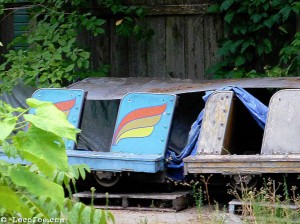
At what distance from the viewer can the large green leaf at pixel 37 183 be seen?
252 cm

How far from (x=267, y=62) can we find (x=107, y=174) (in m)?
3.38

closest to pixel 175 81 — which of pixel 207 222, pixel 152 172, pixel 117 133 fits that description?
pixel 117 133

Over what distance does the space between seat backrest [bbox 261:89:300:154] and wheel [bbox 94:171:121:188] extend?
1.36m

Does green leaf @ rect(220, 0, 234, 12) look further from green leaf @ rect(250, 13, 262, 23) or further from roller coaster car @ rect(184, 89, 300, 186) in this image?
roller coaster car @ rect(184, 89, 300, 186)

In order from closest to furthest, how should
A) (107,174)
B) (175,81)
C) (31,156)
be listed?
(31,156)
(107,174)
(175,81)

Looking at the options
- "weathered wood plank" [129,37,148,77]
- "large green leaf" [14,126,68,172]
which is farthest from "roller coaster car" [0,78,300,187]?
"large green leaf" [14,126,68,172]

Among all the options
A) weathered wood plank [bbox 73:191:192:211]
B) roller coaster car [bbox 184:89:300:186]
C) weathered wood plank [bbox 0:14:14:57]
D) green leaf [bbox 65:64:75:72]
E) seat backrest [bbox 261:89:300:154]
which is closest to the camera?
roller coaster car [bbox 184:89:300:186]

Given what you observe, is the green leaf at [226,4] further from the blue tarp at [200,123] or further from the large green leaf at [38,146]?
the large green leaf at [38,146]

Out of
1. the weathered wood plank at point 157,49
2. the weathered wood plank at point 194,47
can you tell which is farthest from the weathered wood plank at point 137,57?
the weathered wood plank at point 194,47

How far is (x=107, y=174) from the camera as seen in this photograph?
6.59 metres

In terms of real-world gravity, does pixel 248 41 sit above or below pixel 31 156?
below

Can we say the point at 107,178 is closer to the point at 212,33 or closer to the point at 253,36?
the point at 253,36

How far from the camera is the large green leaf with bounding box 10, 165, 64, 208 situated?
2.52 meters

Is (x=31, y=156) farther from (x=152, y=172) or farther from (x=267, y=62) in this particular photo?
(x=267, y=62)
